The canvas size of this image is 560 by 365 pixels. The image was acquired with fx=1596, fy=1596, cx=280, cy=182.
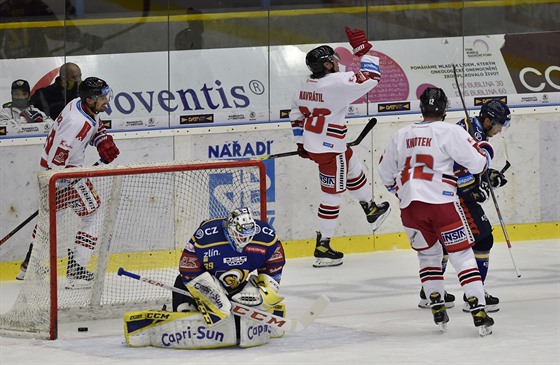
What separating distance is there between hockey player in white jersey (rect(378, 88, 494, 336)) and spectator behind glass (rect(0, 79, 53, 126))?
9.45 ft

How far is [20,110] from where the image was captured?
10008mm

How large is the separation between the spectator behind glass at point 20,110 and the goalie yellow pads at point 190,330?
2.61 m

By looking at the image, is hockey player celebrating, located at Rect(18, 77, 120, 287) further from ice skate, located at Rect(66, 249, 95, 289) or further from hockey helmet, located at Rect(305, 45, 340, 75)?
hockey helmet, located at Rect(305, 45, 340, 75)

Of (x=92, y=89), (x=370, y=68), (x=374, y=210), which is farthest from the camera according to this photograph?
(x=374, y=210)

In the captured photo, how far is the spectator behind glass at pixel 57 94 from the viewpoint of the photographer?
10070 millimetres

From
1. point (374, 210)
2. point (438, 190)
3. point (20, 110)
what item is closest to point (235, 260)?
point (438, 190)

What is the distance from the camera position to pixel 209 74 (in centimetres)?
1066

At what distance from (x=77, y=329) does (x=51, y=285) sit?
394mm

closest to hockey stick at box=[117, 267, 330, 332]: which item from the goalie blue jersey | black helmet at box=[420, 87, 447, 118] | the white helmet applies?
the goalie blue jersey

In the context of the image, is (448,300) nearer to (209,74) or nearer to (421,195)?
(421,195)

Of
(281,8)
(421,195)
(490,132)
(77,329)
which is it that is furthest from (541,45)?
(77,329)

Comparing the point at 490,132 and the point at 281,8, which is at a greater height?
the point at 281,8

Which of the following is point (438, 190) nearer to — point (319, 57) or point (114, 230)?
point (114, 230)

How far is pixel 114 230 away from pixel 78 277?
621 millimetres
